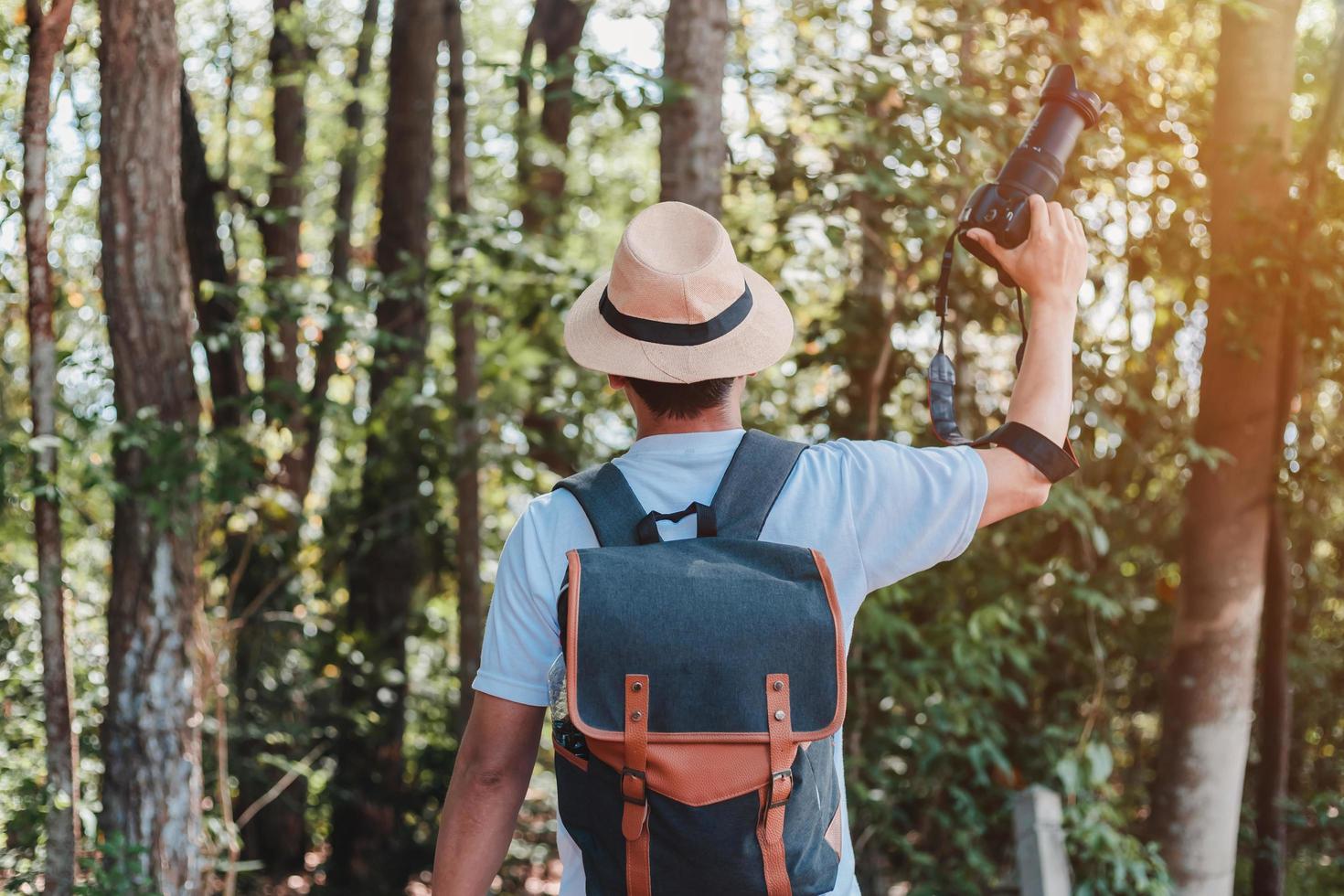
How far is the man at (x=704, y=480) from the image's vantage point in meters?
1.81

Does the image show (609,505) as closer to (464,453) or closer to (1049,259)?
(1049,259)

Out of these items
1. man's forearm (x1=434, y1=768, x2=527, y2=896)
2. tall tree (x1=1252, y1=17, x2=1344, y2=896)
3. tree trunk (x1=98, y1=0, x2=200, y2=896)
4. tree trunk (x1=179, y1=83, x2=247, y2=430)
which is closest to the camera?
man's forearm (x1=434, y1=768, x2=527, y2=896)

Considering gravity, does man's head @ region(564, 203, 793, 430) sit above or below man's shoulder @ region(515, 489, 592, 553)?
above

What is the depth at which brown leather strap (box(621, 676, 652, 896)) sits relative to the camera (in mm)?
1630

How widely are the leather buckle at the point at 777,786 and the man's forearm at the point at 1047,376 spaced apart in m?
0.64

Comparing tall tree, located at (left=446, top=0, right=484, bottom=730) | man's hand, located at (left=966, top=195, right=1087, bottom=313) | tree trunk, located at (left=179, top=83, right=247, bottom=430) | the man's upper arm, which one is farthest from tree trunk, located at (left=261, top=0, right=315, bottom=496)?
the man's upper arm

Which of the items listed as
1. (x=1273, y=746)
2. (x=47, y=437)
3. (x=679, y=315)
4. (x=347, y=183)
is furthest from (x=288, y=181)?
(x=679, y=315)

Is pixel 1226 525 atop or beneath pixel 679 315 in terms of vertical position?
beneath

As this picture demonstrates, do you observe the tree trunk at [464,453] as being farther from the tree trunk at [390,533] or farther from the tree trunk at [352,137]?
the tree trunk at [352,137]

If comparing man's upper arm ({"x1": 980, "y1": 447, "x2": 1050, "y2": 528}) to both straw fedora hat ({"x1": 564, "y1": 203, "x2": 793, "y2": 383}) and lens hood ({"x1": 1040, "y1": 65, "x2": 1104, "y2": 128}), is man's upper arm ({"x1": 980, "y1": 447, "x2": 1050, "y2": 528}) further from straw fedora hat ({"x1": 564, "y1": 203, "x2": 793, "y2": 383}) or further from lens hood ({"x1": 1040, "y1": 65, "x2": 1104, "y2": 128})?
lens hood ({"x1": 1040, "y1": 65, "x2": 1104, "y2": 128})

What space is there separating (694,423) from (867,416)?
3004 millimetres

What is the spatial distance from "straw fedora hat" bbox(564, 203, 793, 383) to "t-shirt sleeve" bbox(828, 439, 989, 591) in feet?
0.74

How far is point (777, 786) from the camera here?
1.63 m

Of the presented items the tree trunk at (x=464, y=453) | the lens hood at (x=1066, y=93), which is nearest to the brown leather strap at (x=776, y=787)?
the lens hood at (x=1066, y=93)
